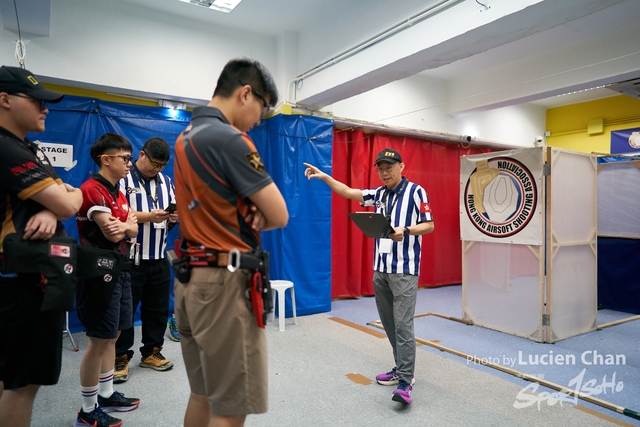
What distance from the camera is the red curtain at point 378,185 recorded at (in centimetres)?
551

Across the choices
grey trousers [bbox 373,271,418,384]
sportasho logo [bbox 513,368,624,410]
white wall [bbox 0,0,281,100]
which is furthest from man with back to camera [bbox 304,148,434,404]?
white wall [bbox 0,0,281,100]

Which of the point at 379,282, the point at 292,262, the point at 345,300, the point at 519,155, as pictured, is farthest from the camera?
the point at 345,300

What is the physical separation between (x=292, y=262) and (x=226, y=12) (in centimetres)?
275

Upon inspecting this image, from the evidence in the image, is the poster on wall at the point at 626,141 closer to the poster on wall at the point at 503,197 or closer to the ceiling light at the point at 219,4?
the poster on wall at the point at 503,197

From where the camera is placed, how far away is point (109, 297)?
1.95 meters

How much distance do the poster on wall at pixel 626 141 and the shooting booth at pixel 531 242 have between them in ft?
12.2

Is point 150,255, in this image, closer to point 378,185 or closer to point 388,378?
point 388,378

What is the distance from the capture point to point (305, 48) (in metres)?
4.64

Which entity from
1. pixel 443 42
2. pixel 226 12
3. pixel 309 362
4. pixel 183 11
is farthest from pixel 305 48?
pixel 309 362

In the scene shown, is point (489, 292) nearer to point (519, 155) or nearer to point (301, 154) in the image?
point (519, 155)

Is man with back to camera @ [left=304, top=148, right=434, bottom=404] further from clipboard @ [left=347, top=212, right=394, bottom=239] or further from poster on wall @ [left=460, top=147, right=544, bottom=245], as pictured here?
poster on wall @ [left=460, top=147, right=544, bottom=245]

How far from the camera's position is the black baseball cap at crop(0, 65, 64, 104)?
1.39m

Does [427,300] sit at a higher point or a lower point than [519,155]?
lower

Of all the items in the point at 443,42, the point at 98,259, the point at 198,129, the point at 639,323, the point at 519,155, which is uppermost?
the point at 443,42
